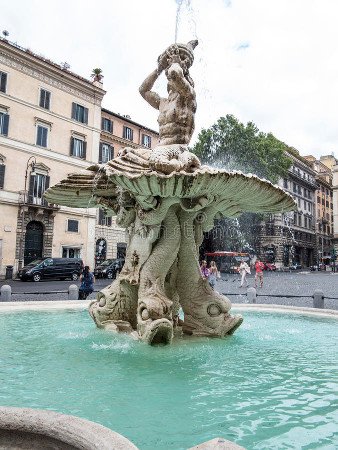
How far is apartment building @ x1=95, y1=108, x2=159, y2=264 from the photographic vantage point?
34.3 m

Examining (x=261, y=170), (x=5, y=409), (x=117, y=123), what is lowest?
(x=5, y=409)

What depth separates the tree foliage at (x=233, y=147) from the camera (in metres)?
34.2

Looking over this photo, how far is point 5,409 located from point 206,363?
2539 millimetres

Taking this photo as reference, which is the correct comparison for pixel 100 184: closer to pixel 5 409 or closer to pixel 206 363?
pixel 206 363

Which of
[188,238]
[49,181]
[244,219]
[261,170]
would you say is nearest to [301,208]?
[244,219]

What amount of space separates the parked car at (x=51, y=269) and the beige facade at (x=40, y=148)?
2.92m

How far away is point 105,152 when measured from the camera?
120ft

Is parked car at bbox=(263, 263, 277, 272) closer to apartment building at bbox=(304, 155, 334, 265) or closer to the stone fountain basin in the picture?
apartment building at bbox=(304, 155, 334, 265)

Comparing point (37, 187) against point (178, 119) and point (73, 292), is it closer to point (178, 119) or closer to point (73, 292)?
point (73, 292)

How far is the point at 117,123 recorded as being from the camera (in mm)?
37875

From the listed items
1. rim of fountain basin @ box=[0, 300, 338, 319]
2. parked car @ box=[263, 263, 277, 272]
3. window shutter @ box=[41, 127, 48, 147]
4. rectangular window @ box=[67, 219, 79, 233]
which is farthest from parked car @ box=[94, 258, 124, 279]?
parked car @ box=[263, 263, 277, 272]

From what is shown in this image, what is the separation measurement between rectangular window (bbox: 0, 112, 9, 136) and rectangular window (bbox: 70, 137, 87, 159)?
5.38 m

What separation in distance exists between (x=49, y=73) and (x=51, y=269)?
1463cm

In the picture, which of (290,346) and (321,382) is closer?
(321,382)
